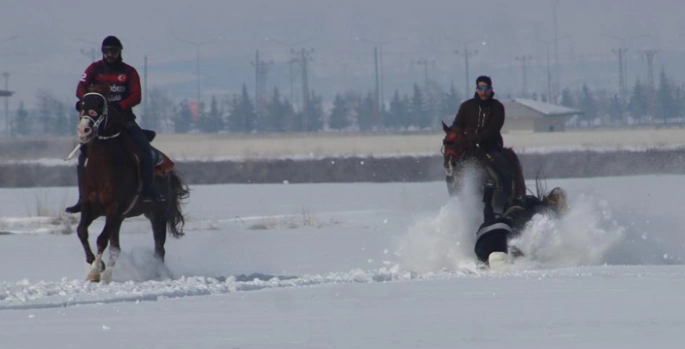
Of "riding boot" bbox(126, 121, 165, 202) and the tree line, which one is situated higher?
"riding boot" bbox(126, 121, 165, 202)

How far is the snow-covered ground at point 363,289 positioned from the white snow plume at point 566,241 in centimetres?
2

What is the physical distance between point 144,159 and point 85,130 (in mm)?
1185

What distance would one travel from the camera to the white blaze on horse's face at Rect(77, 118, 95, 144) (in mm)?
13055

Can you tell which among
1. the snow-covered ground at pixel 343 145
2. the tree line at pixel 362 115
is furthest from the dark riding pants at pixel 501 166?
the tree line at pixel 362 115

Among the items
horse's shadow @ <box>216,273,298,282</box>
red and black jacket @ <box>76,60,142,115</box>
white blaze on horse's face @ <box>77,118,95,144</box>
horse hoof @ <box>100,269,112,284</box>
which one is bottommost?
horse's shadow @ <box>216,273,298,282</box>

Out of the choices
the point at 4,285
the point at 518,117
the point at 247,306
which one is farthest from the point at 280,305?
the point at 518,117

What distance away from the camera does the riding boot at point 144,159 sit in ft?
46.0

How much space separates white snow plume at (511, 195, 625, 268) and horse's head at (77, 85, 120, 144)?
15.0 feet

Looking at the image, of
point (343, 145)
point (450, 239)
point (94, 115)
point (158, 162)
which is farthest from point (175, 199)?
point (343, 145)

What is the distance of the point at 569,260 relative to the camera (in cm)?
1504

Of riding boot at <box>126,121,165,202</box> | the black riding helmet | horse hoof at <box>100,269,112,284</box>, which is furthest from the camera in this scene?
riding boot at <box>126,121,165,202</box>

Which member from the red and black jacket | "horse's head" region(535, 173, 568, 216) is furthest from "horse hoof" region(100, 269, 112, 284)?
"horse's head" region(535, 173, 568, 216)

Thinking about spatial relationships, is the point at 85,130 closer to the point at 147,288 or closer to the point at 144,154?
the point at 144,154

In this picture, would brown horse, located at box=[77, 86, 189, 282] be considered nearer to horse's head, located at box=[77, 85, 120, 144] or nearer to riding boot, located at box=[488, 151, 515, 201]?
horse's head, located at box=[77, 85, 120, 144]
